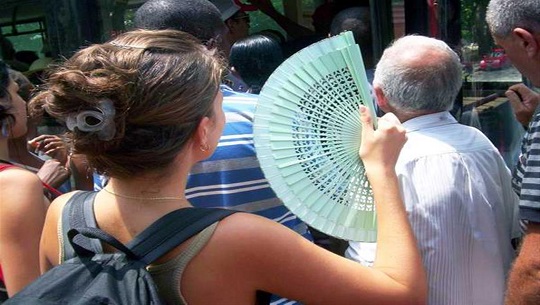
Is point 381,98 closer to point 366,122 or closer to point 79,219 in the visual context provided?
point 366,122

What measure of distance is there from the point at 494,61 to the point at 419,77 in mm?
1726

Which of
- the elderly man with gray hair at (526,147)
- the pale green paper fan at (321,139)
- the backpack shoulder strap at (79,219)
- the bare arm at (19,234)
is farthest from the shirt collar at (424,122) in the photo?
the bare arm at (19,234)

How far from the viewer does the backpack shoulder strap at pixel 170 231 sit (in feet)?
3.79

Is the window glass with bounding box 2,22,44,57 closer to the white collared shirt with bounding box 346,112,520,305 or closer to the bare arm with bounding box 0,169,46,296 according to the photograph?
the bare arm with bounding box 0,169,46,296

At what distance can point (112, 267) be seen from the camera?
45.4 inches

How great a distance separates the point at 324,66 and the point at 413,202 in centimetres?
49

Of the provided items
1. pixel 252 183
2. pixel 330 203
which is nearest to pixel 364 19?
pixel 252 183

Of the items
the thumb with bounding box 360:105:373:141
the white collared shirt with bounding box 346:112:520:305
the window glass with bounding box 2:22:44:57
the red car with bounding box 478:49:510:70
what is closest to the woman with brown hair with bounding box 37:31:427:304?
the thumb with bounding box 360:105:373:141

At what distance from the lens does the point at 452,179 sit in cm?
172

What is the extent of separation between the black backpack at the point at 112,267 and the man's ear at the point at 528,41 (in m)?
0.89

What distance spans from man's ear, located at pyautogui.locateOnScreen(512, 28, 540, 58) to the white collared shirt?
0.31 m

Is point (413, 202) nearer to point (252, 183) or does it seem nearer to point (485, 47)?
point (252, 183)

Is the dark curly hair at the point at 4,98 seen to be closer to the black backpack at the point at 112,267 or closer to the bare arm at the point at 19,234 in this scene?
the bare arm at the point at 19,234

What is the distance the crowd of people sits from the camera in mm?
1175
